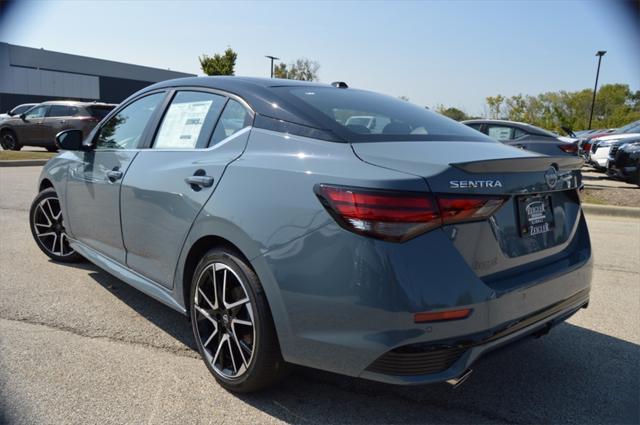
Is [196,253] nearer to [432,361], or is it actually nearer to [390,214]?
[390,214]

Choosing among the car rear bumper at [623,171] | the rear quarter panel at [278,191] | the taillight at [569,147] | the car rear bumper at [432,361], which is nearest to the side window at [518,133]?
the taillight at [569,147]

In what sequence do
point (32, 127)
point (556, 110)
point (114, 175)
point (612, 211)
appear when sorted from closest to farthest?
1. point (114, 175)
2. point (612, 211)
3. point (32, 127)
4. point (556, 110)

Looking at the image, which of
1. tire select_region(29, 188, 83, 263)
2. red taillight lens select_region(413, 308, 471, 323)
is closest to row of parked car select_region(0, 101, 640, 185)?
red taillight lens select_region(413, 308, 471, 323)

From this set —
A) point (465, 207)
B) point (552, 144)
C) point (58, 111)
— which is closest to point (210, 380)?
point (465, 207)

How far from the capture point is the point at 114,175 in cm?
357

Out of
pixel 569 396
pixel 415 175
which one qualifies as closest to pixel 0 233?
pixel 415 175

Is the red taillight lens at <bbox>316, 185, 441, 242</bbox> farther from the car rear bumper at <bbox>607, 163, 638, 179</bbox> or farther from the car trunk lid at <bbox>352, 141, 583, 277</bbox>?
the car rear bumper at <bbox>607, 163, 638, 179</bbox>

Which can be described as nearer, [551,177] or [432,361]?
[432,361]

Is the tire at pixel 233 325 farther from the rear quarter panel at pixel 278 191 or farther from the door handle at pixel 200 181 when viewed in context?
the door handle at pixel 200 181

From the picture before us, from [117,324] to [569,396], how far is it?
280 centimetres

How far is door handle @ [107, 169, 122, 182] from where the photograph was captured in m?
3.52

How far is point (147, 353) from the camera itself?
3086 millimetres

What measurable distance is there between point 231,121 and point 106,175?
1321 mm

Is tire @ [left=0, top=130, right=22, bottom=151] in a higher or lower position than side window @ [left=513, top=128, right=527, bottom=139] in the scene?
lower
